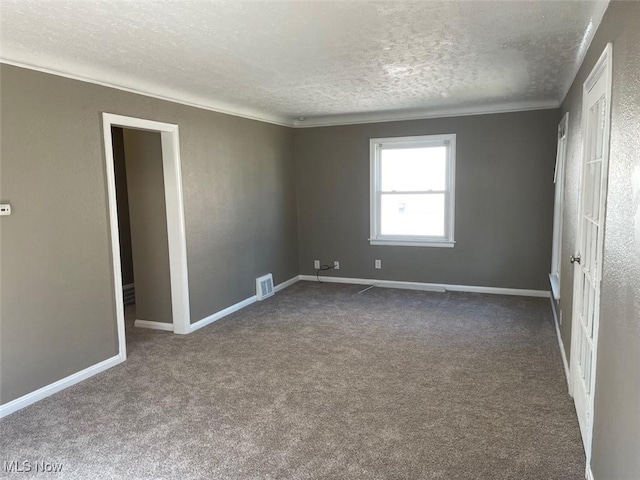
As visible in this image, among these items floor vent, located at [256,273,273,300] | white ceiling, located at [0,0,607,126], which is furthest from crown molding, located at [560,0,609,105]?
floor vent, located at [256,273,273,300]

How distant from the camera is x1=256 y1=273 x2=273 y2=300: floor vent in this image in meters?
5.48

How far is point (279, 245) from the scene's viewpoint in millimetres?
6035

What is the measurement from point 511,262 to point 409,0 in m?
4.16

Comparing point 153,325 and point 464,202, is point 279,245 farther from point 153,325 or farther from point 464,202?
point 464,202

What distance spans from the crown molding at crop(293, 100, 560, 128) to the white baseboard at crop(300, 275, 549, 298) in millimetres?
2177

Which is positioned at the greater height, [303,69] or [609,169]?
[303,69]

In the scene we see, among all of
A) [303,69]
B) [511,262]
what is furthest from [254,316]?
[511,262]

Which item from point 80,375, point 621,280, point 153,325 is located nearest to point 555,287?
point 621,280

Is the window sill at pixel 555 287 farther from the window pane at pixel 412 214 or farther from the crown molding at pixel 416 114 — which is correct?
the crown molding at pixel 416 114

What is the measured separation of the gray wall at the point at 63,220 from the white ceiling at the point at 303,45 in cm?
19

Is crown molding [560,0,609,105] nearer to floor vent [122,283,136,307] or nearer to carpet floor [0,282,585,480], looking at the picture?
carpet floor [0,282,585,480]

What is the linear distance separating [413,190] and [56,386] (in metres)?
4.49

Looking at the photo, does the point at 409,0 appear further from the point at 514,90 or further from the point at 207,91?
the point at 514,90

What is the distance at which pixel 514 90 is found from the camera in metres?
4.39
